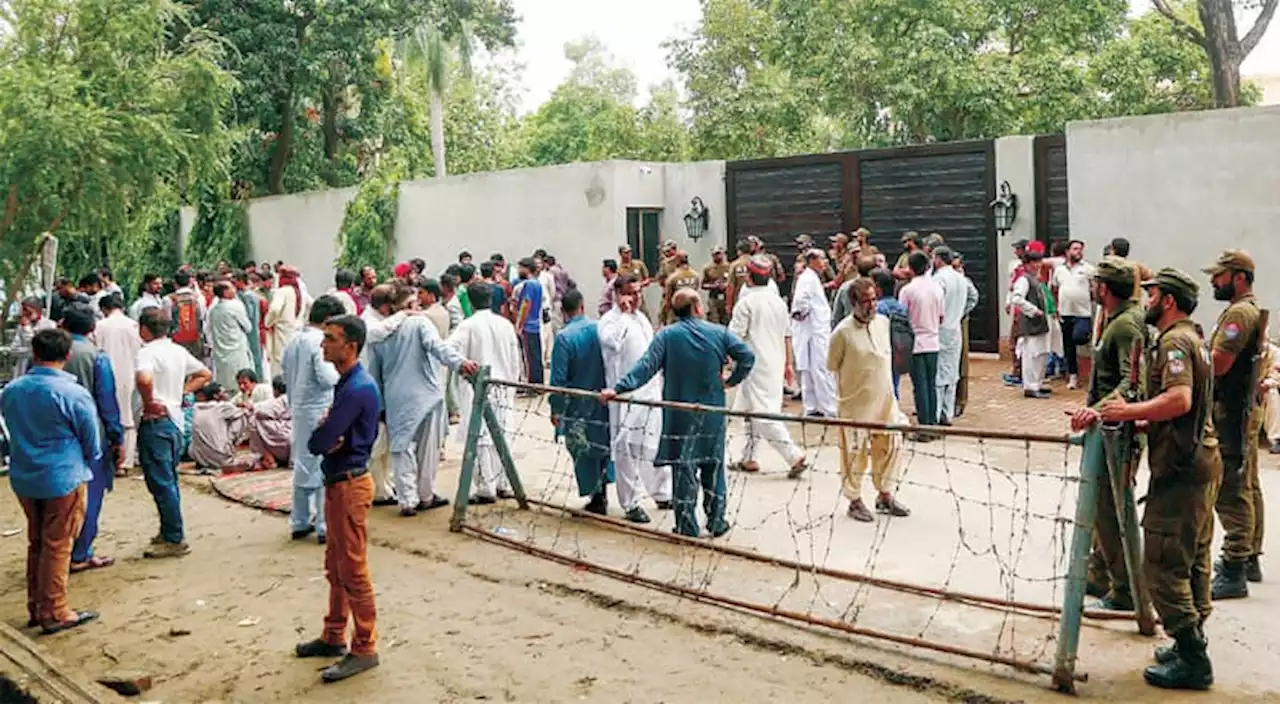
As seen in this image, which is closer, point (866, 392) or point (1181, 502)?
point (1181, 502)

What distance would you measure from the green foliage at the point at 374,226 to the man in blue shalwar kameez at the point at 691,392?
15377 mm

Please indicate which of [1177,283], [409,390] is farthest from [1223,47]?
[1177,283]

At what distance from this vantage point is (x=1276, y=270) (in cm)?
1248

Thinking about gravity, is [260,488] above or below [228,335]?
below

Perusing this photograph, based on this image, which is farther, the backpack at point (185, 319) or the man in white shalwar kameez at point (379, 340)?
the backpack at point (185, 319)

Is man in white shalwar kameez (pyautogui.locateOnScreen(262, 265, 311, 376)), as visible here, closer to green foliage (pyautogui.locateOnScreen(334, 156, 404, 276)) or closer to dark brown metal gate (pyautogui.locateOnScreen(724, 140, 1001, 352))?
dark brown metal gate (pyautogui.locateOnScreen(724, 140, 1001, 352))

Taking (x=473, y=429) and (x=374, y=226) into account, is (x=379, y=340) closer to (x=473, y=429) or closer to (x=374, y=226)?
(x=473, y=429)

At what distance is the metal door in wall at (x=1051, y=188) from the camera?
49.8ft

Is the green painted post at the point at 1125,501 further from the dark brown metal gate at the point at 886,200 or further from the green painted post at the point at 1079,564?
the dark brown metal gate at the point at 886,200

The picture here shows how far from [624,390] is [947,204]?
9830 millimetres

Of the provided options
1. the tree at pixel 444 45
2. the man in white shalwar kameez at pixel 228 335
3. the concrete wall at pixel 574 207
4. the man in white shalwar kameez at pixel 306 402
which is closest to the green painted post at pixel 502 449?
the man in white shalwar kameez at pixel 306 402

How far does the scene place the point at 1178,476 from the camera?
17.2ft

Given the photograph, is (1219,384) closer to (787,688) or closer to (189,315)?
(787,688)

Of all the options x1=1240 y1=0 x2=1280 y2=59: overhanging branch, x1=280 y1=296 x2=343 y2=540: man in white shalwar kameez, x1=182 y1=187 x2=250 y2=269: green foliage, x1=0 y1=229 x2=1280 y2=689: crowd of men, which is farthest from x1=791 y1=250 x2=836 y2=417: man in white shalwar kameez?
x1=182 y1=187 x2=250 y2=269: green foliage
